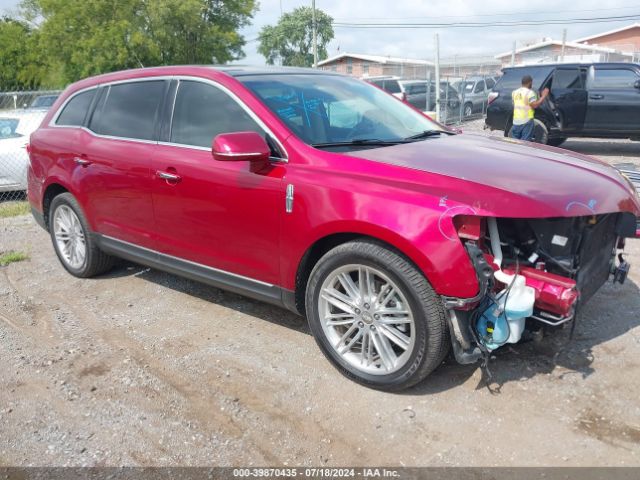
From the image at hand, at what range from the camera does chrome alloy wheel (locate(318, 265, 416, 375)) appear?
312cm

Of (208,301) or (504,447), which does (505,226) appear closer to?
(504,447)

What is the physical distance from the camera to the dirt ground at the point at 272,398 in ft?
9.19

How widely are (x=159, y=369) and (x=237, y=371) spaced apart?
50 centimetres

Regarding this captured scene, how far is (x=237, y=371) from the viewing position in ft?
11.8

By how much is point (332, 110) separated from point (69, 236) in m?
2.87

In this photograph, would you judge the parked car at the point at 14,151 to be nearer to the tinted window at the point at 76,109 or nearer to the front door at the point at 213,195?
the tinted window at the point at 76,109

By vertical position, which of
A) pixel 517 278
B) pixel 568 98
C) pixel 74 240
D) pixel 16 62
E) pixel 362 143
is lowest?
Answer: pixel 74 240

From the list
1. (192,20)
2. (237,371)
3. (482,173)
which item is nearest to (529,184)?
(482,173)

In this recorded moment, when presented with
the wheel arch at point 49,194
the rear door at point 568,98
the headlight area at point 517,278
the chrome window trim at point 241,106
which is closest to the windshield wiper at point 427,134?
the chrome window trim at point 241,106

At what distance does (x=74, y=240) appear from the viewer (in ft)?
17.3

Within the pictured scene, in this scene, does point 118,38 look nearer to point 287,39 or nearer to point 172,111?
point 172,111

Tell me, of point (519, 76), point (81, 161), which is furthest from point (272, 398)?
point (519, 76)

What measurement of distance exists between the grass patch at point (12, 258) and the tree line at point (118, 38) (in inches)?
1150

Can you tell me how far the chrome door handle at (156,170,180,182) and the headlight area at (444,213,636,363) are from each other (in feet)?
6.54
